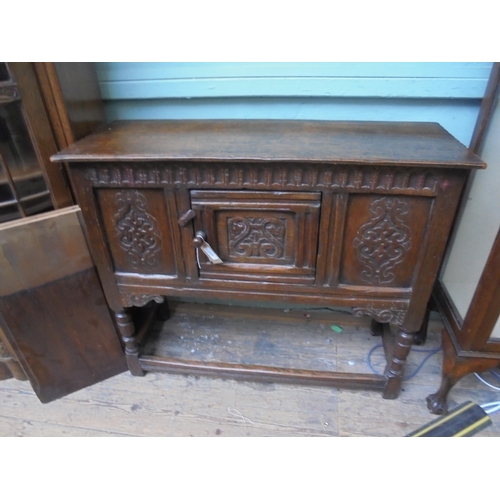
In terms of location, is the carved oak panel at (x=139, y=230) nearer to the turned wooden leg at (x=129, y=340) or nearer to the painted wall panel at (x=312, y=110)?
the turned wooden leg at (x=129, y=340)

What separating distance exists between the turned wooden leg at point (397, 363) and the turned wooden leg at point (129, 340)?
36.6 inches

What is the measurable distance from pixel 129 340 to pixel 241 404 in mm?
479

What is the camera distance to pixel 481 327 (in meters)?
1.07

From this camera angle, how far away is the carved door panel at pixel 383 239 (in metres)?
0.96

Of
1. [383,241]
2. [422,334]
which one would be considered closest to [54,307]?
[383,241]

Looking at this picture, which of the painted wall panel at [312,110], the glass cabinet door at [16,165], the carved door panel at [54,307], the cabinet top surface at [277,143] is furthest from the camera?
the painted wall panel at [312,110]

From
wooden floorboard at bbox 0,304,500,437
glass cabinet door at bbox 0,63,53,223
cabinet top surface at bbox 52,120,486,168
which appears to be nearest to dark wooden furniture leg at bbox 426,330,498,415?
wooden floorboard at bbox 0,304,500,437

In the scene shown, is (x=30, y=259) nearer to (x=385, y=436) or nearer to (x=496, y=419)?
(x=385, y=436)

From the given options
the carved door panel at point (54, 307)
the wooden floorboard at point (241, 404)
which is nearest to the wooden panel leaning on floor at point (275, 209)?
the carved door panel at point (54, 307)

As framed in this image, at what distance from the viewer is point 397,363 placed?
4.15 feet

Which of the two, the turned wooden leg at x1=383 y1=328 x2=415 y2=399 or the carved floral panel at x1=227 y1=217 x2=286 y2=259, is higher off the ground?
the carved floral panel at x1=227 y1=217 x2=286 y2=259

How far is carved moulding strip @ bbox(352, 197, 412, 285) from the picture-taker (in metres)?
0.97

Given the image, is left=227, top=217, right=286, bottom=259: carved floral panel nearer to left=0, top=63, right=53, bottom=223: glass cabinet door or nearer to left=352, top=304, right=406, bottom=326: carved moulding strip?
left=352, top=304, right=406, bottom=326: carved moulding strip

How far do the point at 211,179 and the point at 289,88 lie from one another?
Answer: 497 mm
